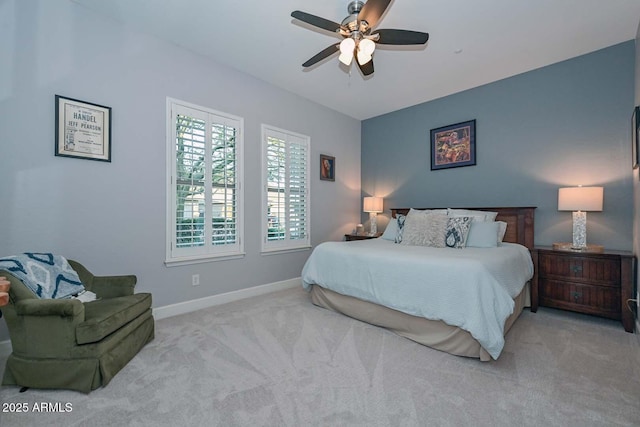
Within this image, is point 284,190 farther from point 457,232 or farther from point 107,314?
point 107,314

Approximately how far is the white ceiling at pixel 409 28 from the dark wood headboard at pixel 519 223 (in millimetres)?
1776

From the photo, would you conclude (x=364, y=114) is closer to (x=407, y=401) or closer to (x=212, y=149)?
(x=212, y=149)

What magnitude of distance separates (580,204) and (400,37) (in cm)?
254

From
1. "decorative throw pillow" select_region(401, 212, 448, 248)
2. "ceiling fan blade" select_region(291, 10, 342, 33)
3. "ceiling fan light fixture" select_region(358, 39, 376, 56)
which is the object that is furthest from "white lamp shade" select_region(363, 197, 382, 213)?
"ceiling fan blade" select_region(291, 10, 342, 33)

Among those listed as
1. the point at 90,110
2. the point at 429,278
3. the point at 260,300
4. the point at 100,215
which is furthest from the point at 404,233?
the point at 90,110

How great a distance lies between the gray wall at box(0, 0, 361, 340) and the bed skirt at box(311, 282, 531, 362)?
126 cm

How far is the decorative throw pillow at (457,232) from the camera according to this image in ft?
10.5

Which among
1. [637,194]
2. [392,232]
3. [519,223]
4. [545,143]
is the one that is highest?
[545,143]

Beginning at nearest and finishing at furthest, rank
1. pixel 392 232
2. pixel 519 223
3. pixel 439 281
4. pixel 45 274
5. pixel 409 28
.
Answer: pixel 45 274, pixel 439 281, pixel 409 28, pixel 519 223, pixel 392 232

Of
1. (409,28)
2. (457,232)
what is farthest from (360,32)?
(457,232)

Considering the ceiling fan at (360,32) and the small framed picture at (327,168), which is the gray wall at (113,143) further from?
the ceiling fan at (360,32)

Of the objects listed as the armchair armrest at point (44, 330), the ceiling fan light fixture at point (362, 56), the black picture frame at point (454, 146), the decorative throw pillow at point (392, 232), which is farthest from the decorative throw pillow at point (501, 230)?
the armchair armrest at point (44, 330)

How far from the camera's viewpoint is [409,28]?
2744mm

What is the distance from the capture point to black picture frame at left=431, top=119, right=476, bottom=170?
406 cm
